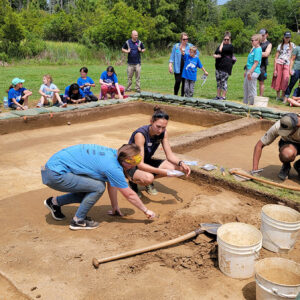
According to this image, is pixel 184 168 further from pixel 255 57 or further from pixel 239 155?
pixel 255 57

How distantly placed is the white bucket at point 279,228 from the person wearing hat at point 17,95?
21.4 feet

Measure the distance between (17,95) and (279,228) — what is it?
23.0 feet

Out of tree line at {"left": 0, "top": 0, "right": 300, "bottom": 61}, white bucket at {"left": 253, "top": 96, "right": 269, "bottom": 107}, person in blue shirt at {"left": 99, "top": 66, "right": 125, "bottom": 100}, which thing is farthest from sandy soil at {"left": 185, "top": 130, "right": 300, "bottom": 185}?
tree line at {"left": 0, "top": 0, "right": 300, "bottom": 61}

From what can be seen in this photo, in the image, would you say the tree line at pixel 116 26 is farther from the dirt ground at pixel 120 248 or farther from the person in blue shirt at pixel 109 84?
the dirt ground at pixel 120 248

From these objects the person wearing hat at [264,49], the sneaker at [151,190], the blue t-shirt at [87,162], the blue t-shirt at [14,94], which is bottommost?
the sneaker at [151,190]

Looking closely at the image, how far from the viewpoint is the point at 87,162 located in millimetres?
3279

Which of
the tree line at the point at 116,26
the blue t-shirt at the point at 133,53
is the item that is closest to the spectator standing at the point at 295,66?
the blue t-shirt at the point at 133,53

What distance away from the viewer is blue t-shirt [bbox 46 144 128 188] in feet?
10.5

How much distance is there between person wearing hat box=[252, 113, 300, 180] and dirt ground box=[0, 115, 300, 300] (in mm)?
695

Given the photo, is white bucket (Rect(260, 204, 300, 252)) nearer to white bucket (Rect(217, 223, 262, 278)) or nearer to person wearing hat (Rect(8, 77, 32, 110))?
white bucket (Rect(217, 223, 262, 278))

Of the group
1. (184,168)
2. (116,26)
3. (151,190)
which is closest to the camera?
(184,168)

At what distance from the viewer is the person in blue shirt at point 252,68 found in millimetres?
8078

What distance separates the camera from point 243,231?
112 inches

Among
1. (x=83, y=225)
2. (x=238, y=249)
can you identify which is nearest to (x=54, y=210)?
(x=83, y=225)
